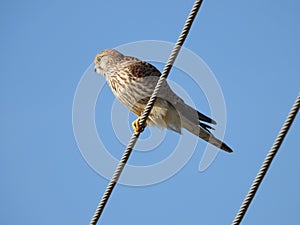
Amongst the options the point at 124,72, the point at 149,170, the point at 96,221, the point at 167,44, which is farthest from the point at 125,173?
the point at 96,221

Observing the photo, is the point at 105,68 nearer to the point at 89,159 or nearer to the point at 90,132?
the point at 90,132

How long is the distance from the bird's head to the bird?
25 cm

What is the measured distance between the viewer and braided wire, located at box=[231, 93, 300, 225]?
3.66m

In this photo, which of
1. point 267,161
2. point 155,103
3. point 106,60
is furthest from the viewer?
point 106,60

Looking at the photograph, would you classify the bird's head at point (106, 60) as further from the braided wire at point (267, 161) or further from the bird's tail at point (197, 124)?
the braided wire at point (267, 161)

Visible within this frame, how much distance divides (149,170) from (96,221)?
116 inches

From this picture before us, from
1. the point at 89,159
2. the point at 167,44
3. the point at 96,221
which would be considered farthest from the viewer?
the point at 167,44

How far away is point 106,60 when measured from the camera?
8023 mm

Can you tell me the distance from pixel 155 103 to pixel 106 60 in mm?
1344

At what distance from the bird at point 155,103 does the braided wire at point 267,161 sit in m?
2.84

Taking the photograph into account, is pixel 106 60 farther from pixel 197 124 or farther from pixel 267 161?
pixel 267 161

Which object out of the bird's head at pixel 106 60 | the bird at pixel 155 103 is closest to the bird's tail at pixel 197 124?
the bird at pixel 155 103

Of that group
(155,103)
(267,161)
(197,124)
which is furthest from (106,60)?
(267,161)

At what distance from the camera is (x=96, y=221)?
14.7 ft
